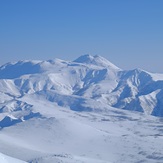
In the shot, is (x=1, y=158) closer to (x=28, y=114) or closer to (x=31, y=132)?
(x=31, y=132)

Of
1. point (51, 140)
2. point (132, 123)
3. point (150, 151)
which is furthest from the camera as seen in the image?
point (132, 123)

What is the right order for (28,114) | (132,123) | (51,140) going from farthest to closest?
(28,114)
(132,123)
(51,140)

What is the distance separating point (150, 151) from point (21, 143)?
38.2 meters

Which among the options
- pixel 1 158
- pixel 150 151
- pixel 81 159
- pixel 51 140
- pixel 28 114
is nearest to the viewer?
pixel 1 158

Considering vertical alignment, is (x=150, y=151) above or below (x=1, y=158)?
below

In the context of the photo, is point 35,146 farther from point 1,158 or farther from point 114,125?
point 1,158

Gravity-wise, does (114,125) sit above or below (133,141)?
below

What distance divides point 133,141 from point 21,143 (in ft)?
106

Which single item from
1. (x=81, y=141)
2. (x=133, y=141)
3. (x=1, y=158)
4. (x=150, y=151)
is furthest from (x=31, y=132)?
(x=1, y=158)

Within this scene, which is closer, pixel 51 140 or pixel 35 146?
pixel 35 146

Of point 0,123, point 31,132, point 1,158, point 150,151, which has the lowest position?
point 0,123

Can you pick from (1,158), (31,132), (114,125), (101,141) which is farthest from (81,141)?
(1,158)

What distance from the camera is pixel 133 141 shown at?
11512 cm

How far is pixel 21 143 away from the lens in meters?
118
